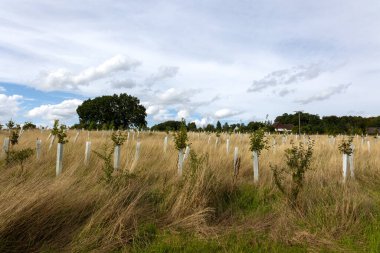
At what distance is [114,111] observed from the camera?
244 ft

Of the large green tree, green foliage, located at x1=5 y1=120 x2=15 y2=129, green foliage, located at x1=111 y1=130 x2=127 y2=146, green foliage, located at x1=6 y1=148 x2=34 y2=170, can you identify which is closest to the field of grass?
green foliage, located at x1=6 y1=148 x2=34 y2=170

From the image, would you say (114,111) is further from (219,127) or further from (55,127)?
(55,127)

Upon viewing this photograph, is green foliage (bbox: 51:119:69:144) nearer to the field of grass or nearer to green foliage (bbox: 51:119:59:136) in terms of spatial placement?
green foliage (bbox: 51:119:59:136)

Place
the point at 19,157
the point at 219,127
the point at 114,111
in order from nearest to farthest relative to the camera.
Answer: the point at 19,157 < the point at 219,127 < the point at 114,111

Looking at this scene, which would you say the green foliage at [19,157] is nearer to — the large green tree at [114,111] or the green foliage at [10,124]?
the green foliage at [10,124]

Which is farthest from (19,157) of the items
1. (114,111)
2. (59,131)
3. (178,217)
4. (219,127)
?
(114,111)

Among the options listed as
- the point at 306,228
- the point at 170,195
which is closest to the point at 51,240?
the point at 170,195

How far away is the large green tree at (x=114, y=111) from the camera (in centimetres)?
7362

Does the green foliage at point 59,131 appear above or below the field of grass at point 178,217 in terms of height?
above

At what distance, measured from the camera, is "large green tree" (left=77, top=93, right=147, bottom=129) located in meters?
73.6

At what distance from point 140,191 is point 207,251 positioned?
2036mm

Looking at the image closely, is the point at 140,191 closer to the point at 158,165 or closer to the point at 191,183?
the point at 191,183

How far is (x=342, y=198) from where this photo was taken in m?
5.72

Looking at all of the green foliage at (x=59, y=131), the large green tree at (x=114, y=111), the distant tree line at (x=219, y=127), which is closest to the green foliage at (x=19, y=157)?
the green foliage at (x=59, y=131)
